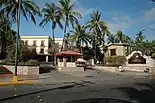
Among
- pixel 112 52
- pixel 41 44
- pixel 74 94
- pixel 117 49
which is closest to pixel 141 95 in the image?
pixel 74 94

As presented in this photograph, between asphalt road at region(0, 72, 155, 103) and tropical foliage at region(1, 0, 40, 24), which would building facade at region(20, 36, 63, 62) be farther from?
asphalt road at region(0, 72, 155, 103)

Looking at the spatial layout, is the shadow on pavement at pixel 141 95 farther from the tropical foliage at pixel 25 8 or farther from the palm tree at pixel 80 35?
the palm tree at pixel 80 35

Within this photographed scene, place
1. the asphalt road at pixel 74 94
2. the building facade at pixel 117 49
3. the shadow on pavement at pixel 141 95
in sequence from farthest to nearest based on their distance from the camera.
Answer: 1. the building facade at pixel 117 49
2. the shadow on pavement at pixel 141 95
3. the asphalt road at pixel 74 94

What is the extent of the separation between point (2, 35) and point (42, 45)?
26.3 metres

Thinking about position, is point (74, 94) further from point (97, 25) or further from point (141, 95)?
point (97, 25)

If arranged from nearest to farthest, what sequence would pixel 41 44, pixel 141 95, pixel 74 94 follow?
1. pixel 74 94
2. pixel 141 95
3. pixel 41 44

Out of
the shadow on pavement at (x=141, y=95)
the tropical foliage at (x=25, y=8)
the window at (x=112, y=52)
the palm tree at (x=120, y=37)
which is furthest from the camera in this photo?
the palm tree at (x=120, y=37)

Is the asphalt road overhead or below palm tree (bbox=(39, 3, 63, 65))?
below

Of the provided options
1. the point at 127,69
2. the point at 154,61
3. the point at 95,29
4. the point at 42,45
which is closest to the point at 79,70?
the point at 127,69

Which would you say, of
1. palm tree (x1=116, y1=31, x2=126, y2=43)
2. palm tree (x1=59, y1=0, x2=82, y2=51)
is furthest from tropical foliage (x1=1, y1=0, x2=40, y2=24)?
palm tree (x1=116, y1=31, x2=126, y2=43)

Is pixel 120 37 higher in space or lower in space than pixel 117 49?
higher

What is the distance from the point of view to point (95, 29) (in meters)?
58.5

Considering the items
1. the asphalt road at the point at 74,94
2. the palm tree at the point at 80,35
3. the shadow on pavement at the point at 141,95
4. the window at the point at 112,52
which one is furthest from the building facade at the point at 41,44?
the shadow on pavement at the point at 141,95

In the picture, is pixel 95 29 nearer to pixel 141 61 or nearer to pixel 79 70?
pixel 141 61
